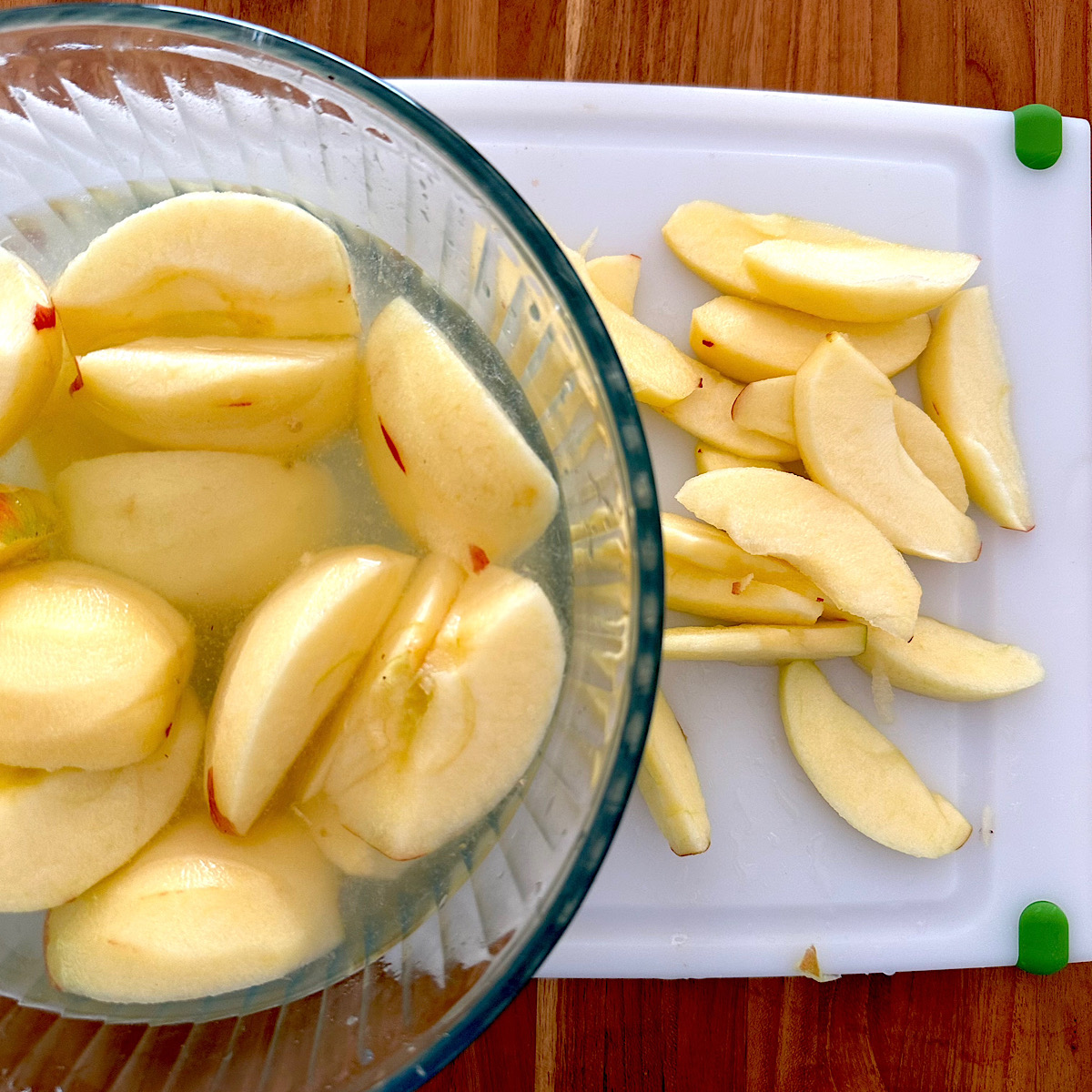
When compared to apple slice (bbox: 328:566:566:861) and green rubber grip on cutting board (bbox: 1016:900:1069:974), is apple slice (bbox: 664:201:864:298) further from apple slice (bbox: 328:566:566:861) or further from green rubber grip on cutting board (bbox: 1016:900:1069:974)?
green rubber grip on cutting board (bbox: 1016:900:1069:974)

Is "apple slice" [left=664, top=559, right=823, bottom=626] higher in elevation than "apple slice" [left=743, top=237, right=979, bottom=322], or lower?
lower

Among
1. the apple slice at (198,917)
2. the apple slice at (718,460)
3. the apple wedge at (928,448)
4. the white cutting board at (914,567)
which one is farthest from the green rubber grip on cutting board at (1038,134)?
the apple slice at (198,917)

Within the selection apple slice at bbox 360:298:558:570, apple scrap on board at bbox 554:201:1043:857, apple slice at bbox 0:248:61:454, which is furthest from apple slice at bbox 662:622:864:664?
apple slice at bbox 0:248:61:454

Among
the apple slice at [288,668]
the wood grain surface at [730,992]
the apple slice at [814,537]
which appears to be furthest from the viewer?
the wood grain surface at [730,992]

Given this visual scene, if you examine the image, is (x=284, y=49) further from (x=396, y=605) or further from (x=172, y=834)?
(x=172, y=834)

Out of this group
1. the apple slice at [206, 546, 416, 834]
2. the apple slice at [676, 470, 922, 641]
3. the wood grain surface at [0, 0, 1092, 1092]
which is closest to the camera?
the apple slice at [206, 546, 416, 834]

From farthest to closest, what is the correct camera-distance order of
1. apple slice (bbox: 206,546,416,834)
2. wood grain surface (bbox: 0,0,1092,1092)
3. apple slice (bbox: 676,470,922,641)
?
1. wood grain surface (bbox: 0,0,1092,1092)
2. apple slice (bbox: 676,470,922,641)
3. apple slice (bbox: 206,546,416,834)

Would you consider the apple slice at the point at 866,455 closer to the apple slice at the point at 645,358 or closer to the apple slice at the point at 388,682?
the apple slice at the point at 645,358

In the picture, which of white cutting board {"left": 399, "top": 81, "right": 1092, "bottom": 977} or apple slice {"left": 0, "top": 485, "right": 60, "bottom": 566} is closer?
apple slice {"left": 0, "top": 485, "right": 60, "bottom": 566}
